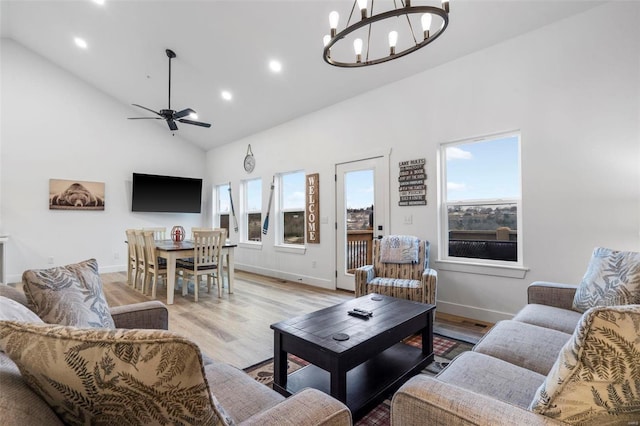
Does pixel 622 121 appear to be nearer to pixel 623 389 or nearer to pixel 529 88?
pixel 529 88

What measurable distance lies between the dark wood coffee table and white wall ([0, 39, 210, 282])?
19.9 ft

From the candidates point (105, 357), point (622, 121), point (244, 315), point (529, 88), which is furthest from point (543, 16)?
point (244, 315)

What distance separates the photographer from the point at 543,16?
293cm

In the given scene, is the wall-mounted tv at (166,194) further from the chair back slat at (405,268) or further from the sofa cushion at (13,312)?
the sofa cushion at (13,312)

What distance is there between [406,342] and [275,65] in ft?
12.7

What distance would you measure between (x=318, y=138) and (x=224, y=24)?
2.08 metres

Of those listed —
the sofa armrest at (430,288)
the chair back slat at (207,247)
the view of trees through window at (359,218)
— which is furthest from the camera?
the view of trees through window at (359,218)

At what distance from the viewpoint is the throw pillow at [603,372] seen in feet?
2.54

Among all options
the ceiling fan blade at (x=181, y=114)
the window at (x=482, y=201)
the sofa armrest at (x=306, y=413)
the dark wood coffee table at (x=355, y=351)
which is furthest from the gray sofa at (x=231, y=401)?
the ceiling fan blade at (x=181, y=114)

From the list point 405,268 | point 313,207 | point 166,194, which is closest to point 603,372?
point 405,268

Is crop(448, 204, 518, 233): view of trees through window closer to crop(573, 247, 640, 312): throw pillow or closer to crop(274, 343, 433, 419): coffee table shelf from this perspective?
crop(573, 247, 640, 312): throw pillow

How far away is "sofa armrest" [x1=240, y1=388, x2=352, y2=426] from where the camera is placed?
842 mm

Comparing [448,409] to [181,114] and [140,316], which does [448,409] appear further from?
[181,114]

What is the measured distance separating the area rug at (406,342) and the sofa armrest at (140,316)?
84 cm
